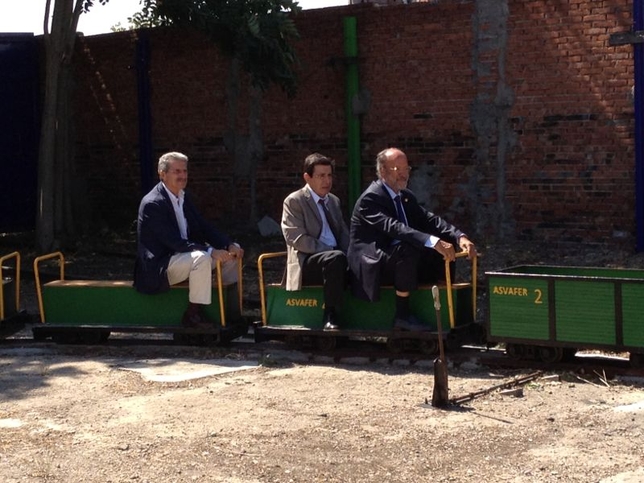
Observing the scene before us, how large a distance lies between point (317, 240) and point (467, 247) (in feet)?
4.28

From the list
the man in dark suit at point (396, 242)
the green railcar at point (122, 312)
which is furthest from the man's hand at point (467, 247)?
the green railcar at point (122, 312)

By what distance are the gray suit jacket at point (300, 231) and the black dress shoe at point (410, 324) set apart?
3.09 feet

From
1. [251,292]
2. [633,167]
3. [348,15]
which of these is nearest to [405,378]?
[251,292]

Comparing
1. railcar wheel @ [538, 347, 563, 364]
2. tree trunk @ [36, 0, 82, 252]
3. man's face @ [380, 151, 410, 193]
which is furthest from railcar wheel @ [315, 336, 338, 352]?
tree trunk @ [36, 0, 82, 252]

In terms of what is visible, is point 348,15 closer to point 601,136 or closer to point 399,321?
point 601,136

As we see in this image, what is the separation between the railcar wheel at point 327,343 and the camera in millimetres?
9648

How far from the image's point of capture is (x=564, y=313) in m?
8.43

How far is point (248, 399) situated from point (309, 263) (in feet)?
6.18

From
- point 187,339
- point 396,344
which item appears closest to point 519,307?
point 396,344

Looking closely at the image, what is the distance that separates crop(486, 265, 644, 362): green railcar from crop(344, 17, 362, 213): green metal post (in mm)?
6996

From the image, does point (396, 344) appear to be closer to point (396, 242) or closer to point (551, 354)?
point (396, 242)

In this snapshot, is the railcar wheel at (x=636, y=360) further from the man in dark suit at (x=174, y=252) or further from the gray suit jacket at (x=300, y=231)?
the man in dark suit at (x=174, y=252)

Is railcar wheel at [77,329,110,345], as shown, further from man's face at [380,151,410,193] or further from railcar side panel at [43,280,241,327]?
man's face at [380,151,410,193]

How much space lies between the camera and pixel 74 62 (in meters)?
19.5
